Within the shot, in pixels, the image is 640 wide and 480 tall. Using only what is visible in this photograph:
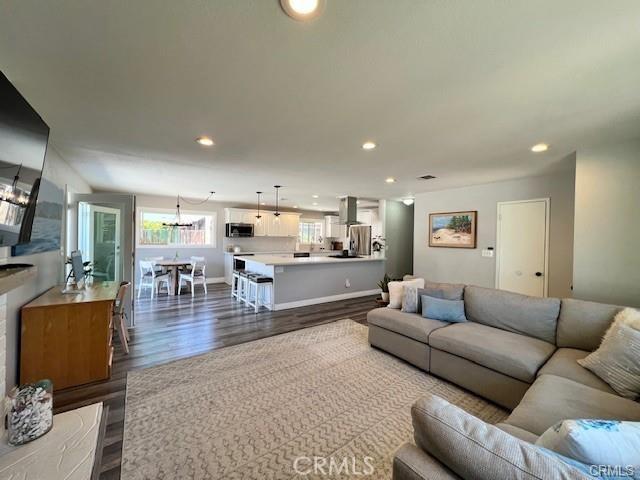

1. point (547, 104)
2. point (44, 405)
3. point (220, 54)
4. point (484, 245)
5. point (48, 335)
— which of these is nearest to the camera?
point (220, 54)

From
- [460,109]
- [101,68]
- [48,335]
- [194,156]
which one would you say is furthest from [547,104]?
[48,335]

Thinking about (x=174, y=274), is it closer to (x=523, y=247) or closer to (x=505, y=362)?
(x=505, y=362)

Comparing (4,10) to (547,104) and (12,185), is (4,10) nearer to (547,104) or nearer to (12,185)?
(12,185)

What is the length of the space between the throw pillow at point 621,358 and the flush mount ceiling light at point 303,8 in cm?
277

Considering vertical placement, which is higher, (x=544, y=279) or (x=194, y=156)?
(x=194, y=156)

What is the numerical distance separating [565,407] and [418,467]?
3.92 ft

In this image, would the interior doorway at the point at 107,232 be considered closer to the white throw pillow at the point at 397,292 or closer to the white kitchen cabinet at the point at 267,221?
the white kitchen cabinet at the point at 267,221

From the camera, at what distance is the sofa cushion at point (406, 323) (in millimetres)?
2824

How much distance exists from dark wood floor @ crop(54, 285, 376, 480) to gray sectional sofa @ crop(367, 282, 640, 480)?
176 centimetres

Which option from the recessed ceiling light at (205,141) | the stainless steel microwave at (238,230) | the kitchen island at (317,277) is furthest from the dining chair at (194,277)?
the recessed ceiling light at (205,141)

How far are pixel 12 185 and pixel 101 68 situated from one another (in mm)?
952

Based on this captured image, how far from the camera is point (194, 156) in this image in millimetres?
3514

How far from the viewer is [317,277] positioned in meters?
5.75

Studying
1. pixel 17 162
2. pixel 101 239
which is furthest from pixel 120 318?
pixel 17 162
